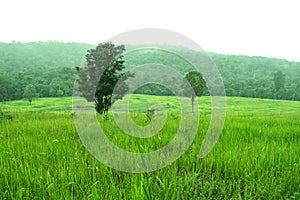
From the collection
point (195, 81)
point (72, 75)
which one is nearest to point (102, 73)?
point (195, 81)

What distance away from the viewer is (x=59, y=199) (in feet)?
9.00

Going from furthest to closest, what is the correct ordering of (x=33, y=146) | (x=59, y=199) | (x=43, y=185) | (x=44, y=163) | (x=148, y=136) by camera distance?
(x=148, y=136) → (x=33, y=146) → (x=44, y=163) → (x=43, y=185) → (x=59, y=199)

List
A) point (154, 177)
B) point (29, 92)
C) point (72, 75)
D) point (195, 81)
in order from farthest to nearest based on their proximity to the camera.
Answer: point (72, 75) → point (29, 92) → point (195, 81) → point (154, 177)

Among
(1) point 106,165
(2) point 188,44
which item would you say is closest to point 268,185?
(1) point 106,165

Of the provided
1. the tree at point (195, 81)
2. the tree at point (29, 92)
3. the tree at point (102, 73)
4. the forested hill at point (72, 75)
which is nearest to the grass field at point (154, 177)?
the tree at point (102, 73)

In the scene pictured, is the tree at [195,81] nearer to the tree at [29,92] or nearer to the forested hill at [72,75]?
the forested hill at [72,75]

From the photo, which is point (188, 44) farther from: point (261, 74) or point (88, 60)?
point (261, 74)

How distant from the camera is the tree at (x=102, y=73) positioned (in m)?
11.0

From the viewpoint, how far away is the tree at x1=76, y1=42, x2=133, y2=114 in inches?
431

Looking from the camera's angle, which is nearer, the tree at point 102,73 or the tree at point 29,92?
the tree at point 102,73

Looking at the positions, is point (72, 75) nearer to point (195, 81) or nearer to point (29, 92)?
A: point (29, 92)

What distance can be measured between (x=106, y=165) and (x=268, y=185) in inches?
83.5

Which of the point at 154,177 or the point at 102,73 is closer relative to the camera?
the point at 154,177

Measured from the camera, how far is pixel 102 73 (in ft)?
37.2
